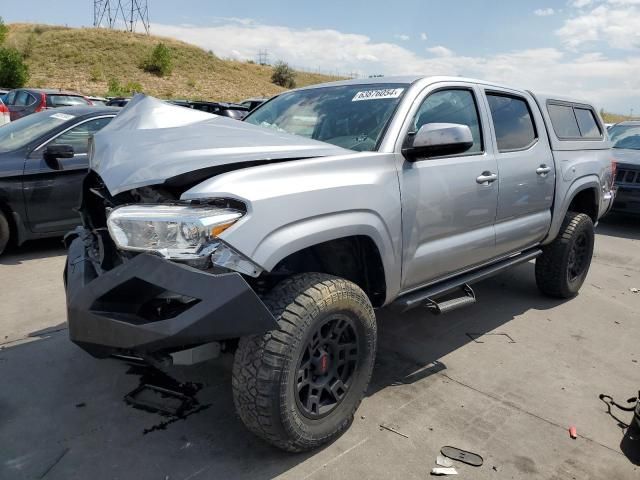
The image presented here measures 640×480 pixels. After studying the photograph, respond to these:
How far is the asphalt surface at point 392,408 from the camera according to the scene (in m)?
2.55

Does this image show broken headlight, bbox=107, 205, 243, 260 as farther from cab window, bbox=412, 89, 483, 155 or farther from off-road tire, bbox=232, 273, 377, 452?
cab window, bbox=412, 89, 483, 155

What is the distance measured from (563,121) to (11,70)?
130 ft

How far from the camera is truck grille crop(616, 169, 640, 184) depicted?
886cm

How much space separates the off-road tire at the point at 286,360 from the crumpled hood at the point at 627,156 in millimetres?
8135

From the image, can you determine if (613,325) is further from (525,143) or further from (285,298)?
(285,298)

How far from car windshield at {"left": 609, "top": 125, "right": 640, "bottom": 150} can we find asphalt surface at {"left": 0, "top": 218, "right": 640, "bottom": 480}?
6746 mm

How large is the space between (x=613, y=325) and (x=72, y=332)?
435 centimetres

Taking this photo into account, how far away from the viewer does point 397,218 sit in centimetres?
289

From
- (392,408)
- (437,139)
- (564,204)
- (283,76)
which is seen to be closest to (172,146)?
(437,139)

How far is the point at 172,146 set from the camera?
2473 millimetres

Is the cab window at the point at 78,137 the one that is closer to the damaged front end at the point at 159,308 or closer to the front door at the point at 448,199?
the damaged front end at the point at 159,308

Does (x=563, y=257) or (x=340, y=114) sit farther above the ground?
(x=340, y=114)

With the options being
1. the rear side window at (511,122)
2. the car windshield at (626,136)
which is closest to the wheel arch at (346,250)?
the rear side window at (511,122)

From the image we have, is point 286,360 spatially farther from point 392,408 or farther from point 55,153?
point 55,153
